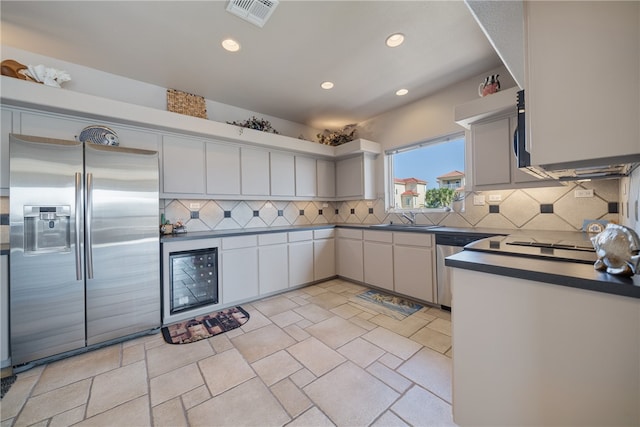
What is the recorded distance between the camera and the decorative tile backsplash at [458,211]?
2.15 m

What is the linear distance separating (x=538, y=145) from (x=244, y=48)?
2.43 m

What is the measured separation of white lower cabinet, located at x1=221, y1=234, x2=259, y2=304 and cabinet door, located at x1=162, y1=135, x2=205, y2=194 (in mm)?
783

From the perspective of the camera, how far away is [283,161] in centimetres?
364

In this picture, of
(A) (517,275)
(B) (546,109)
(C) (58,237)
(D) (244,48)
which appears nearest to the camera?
(B) (546,109)

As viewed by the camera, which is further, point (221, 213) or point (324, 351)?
point (221, 213)

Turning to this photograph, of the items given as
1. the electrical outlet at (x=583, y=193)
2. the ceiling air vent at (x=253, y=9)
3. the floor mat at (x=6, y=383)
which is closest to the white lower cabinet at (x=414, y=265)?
the electrical outlet at (x=583, y=193)

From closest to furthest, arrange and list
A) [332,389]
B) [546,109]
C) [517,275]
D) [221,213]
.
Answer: [546,109] < [517,275] < [332,389] < [221,213]

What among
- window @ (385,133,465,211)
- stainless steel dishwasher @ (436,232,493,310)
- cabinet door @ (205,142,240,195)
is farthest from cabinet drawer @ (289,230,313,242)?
stainless steel dishwasher @ (436,232,493,310)

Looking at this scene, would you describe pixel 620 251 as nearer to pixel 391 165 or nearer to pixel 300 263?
pixel 300 263

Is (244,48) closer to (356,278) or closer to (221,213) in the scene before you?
(221,213)

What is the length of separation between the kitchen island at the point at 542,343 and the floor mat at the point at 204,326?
2.02 metres

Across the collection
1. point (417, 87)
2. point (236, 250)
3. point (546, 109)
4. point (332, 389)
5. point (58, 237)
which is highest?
point (417, 87)

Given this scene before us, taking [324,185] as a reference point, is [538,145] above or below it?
below

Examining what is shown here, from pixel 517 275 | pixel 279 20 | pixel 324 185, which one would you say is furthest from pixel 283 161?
pixel 517 275
